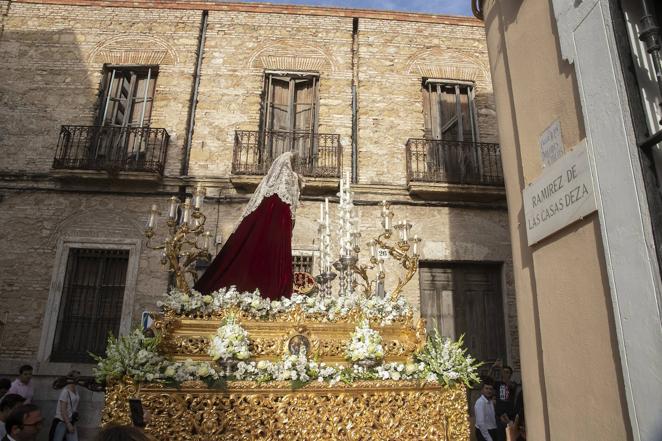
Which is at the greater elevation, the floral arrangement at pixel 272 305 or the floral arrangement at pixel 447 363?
the floral arrangement at pixel 272 305

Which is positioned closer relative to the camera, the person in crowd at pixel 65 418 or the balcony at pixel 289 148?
the person in crowd at pixel 65 418

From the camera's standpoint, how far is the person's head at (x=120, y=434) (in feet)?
4.52

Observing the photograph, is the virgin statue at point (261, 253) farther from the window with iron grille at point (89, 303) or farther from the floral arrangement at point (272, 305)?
the window with iron grille at point (89, 303)

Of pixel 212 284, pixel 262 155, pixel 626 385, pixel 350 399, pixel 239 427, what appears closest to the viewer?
pixel 626 385

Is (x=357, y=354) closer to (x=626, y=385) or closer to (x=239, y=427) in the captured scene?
(x=239, y=427)

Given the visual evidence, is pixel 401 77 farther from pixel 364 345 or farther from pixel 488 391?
pixel 364 345

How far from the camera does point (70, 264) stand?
8.45 metres

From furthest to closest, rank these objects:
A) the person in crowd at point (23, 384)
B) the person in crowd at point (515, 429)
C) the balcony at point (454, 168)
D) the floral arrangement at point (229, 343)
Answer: the balcony at point (454, 168)
the person in crowd at point (23, 384)
the floral arrangement at point (229, 343)
the person in crowd at point (515, 429)

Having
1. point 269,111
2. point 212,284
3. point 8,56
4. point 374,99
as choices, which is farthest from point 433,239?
point 8,56

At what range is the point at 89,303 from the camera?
27.2 ft

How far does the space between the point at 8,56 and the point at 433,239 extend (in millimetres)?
9448

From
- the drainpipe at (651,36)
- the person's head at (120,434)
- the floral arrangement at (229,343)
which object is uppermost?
the drainpipe at (651,36)

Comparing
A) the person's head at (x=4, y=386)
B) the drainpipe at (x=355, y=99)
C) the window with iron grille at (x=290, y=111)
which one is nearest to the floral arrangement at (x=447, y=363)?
the person's head at (x=4, y=386)

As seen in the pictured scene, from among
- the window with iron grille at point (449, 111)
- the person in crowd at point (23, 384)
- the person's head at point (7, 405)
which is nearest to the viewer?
the person's head at point (7, 405)
